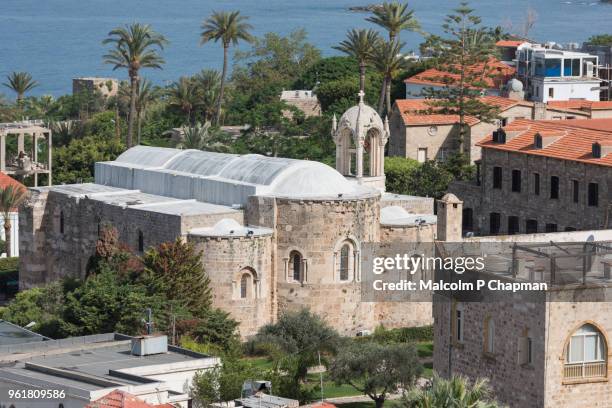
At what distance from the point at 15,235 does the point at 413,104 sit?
69.0ft

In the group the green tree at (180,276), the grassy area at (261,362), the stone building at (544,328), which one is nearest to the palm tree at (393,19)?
the green tree at (180,276)

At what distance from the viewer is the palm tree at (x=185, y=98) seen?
106m

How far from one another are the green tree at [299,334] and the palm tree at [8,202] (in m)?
22.9

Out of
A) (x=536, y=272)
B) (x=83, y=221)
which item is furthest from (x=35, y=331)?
(x=536, y=272)

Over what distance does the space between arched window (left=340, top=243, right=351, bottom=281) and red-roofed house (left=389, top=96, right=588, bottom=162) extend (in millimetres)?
31293

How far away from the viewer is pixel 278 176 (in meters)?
63.6

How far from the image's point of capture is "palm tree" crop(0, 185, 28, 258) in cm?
8194

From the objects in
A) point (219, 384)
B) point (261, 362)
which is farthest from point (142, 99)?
point (219, 384)

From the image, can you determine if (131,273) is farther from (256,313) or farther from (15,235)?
(15,235)

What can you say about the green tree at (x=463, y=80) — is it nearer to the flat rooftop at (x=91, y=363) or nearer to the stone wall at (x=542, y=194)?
the stone wall at (x=542, y=194)

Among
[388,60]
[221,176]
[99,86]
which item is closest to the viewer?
[221,176]

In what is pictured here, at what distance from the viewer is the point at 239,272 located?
6138 centimetres

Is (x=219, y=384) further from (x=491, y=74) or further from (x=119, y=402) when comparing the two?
Answer: (x=491, y=74)

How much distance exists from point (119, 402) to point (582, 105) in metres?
61.0
